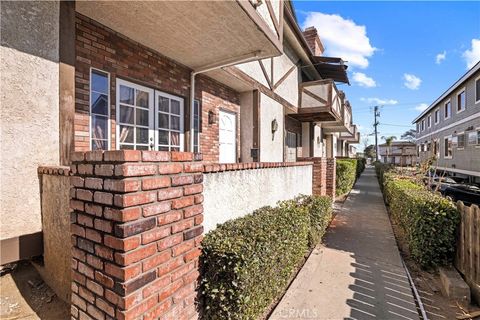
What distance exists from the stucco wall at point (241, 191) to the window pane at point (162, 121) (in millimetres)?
2086

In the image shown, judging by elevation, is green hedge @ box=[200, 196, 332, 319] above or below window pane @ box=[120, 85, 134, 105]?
below

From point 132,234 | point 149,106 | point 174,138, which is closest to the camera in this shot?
point 132,234

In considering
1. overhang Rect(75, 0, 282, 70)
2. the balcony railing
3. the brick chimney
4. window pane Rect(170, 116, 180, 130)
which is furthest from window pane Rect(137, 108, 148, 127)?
the brick chimney

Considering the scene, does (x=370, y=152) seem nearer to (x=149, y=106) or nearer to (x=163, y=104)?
(x=163, y=104)

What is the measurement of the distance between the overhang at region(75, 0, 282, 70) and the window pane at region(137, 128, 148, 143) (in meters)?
1.52

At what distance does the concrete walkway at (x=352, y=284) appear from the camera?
3156 mm

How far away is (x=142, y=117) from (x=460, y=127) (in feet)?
76.9

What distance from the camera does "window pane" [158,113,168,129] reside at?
4.90 m

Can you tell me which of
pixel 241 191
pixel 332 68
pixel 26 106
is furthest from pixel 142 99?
pixel 332 68

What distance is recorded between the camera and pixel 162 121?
496cm

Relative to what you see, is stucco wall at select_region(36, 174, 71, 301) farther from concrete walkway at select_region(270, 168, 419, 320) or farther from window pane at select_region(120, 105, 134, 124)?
concrete walkway at select_region(270, 168, 419, 320)

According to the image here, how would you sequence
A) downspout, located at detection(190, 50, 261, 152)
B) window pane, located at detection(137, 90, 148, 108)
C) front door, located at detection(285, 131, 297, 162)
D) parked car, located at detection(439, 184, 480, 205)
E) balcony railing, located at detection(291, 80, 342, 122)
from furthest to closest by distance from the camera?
front door, located at detection(285, 131, 297, 162), balcony railing, located at detection(291, 80, 342, 122), parked car, located at detection(439, 184, 480, 205), downspout, located at detection(190, 50, 261, 152), window pane, located at detection(137, 90, 148, 108)

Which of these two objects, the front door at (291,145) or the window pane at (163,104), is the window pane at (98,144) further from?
the front door at (291,145)

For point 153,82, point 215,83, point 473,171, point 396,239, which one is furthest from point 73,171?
point 473,171
